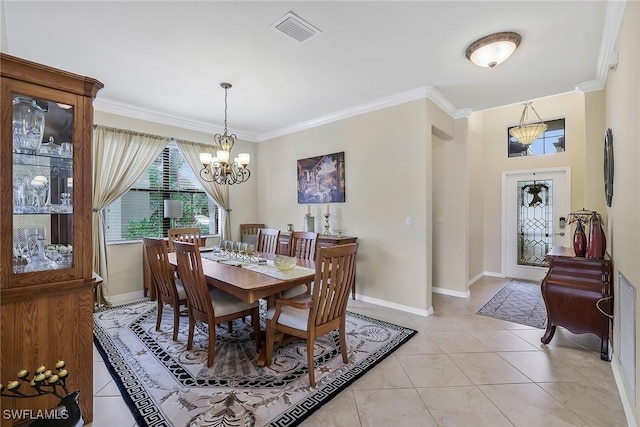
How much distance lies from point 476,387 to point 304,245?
209cm

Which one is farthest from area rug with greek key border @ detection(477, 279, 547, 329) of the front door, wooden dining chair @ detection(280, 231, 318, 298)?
wooden dining chair @ detection(280, 231, 318, 298)

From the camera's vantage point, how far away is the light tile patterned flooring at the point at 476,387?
72.4 inches

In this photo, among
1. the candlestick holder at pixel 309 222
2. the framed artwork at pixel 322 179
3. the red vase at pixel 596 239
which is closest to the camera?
the red vase at pixel 596 239

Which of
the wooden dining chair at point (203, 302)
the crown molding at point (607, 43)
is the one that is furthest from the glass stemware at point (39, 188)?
the crown molding at point (607, 43)

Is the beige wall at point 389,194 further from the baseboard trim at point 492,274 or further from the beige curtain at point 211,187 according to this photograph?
the baseboard trim at point 492,274

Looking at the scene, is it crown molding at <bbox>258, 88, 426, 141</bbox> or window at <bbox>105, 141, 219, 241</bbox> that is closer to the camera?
crown molding at <bbox>258, 88, 426, 141</bbox>

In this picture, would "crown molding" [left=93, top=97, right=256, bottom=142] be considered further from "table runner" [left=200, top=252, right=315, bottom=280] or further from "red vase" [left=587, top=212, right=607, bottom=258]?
"red vase" [left=587, top=212, right=607, bottom=258]

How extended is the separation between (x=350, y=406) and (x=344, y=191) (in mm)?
2917

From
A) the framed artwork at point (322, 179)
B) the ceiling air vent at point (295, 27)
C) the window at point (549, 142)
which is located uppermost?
the ceiling air vent at point (295, 27)

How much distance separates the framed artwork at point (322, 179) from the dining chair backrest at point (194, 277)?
251 centimetres

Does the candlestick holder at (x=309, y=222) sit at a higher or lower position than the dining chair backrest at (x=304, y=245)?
higher

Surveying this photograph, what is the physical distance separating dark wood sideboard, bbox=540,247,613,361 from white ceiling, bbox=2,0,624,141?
187 centimetres

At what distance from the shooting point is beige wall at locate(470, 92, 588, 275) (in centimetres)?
486

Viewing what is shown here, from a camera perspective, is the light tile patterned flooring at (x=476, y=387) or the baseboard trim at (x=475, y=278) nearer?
the light tile patterned flooring at (x=476, y=387)
